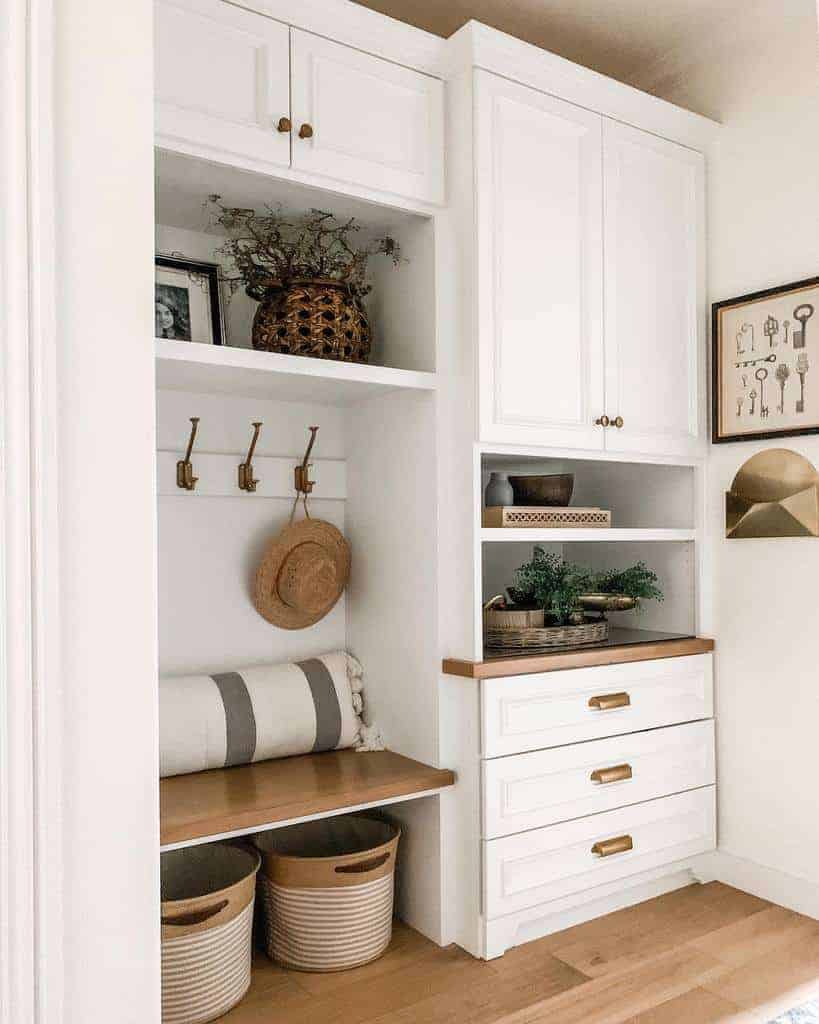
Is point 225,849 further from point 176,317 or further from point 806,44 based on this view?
point 806,44

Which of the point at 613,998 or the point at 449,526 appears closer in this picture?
the point at 613,998

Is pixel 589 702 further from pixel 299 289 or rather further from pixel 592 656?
pixel 299 289

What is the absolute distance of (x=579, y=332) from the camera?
2.34 meters

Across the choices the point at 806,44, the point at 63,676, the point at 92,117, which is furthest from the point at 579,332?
the point at 63,676

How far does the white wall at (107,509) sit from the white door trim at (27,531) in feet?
0.10

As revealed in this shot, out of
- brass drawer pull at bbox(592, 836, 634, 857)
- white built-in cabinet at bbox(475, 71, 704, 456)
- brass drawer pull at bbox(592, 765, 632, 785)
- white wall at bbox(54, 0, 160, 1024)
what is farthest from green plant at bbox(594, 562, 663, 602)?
white wall at bbox(54, 0, 160, 1024)

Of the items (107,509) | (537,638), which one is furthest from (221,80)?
(537,638)

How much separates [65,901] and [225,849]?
127cm

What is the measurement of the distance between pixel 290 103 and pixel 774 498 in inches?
64.4

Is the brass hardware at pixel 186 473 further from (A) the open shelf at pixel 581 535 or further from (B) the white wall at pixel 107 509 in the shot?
(B) the white wall at pixel 107 509

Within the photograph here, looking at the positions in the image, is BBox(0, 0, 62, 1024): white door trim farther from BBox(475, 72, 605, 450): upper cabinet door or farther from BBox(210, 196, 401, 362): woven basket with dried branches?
BBox(475, 72, 605, 450): upper cabinet door

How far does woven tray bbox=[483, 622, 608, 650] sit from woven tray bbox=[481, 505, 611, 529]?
28 cm

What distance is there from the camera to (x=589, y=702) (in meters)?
2.31

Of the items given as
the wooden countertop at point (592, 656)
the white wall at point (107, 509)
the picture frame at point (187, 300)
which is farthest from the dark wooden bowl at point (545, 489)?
the white wall at point (107, 509)
